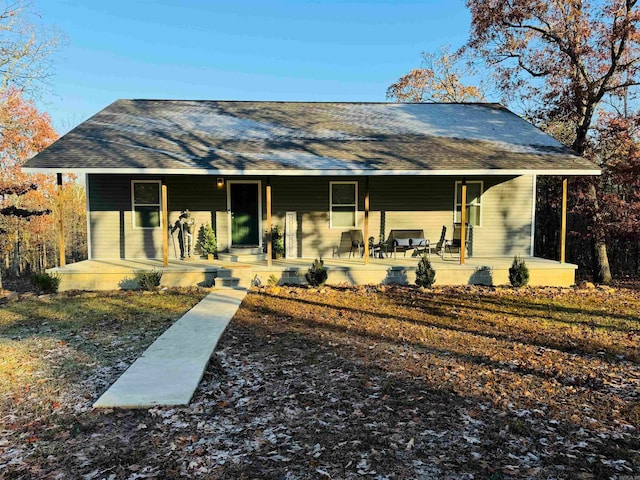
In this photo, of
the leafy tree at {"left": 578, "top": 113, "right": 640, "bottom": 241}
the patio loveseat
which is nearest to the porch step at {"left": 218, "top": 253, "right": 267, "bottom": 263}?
the patio loveseat

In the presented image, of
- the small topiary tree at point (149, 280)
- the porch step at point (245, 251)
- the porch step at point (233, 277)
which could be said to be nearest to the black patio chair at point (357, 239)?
the porch step at point (245, 251)

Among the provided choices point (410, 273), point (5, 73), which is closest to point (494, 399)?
point (410, 273)

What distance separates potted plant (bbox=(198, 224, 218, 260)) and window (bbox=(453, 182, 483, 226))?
675 cm

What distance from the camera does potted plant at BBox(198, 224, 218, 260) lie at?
11508 millimetres

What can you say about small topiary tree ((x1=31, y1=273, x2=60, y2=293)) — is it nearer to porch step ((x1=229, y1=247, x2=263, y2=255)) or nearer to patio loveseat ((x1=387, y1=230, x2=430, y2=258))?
porch step ((x1=229, y1=247, x2=263, y2=255))

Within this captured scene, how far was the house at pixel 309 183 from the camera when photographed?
10.5m

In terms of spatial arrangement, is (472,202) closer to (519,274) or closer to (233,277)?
(519,274)

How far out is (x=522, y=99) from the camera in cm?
1391

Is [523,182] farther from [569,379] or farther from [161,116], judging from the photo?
[161,116]

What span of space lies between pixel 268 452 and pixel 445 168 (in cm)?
814

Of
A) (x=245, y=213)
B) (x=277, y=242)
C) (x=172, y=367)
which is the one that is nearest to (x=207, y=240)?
(x=245, y=213)

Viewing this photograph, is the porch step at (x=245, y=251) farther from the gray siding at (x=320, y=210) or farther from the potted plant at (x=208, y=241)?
the potted plant at (x=208, y=241)

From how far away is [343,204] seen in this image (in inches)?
473

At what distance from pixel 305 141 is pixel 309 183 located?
1136 millimetres
